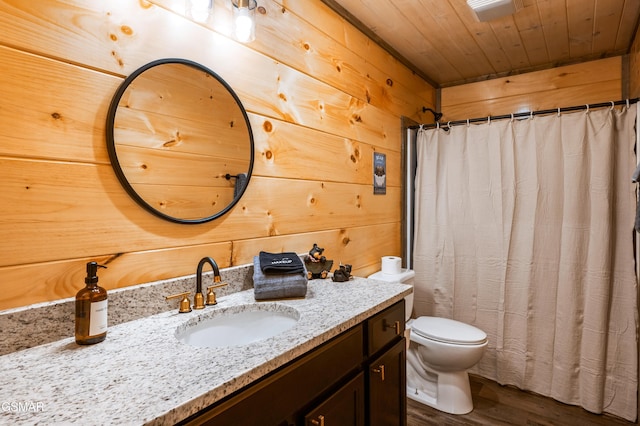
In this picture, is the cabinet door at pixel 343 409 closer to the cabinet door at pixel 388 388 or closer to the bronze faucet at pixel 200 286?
the cabinet door at pixel 388 388

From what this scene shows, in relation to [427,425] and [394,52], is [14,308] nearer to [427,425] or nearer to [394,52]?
[427,425]

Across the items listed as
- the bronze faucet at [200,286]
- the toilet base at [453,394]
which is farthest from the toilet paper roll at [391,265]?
the bronze faucet at [200,286]

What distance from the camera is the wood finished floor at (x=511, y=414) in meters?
1.99

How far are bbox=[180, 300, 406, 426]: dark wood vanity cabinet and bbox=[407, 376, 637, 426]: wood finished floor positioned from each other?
69 centimetres

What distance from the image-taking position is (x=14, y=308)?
0.88m

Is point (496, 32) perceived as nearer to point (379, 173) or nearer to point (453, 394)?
point (379, 173)

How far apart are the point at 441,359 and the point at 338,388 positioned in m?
1.17

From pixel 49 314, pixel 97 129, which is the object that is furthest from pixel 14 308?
pixel 97 129

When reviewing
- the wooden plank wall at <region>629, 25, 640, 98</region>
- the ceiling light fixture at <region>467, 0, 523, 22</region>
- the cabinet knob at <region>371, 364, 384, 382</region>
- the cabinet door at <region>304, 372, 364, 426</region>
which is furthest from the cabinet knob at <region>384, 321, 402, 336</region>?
the wooden plank wall at <region>629, 25, 640, 98</region>

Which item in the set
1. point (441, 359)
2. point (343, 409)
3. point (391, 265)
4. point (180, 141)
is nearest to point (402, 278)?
point (391, 265)

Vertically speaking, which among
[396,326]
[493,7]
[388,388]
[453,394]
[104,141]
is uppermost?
[493,7]

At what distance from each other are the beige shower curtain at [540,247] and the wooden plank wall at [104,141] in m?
0.77

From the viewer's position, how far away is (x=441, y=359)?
6.66 feet

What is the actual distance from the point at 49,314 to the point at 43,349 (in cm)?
9
